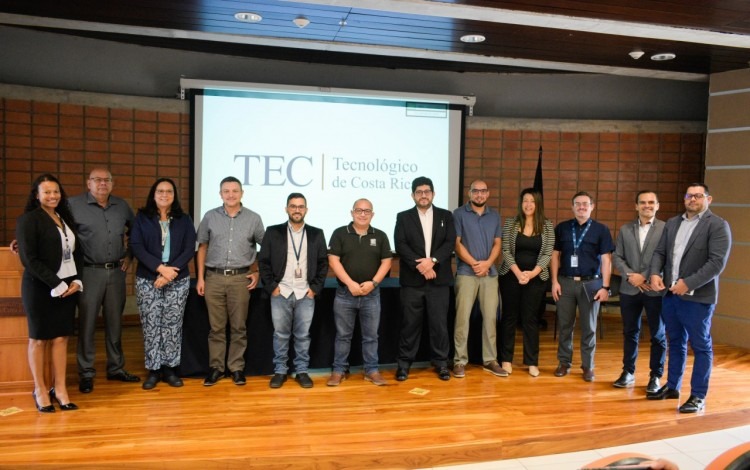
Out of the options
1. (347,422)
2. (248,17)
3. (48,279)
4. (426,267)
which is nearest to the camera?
(48,279)

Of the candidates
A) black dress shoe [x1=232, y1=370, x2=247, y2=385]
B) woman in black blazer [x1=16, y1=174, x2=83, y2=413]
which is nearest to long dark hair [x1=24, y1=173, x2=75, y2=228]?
woman in black blazer [x1=16, y1=174, x2=83, y2=413]

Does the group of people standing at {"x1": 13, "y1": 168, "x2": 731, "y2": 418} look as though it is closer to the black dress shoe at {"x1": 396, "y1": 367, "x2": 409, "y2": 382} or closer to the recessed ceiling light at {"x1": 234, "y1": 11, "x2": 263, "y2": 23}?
the black dress shoe at {"x1": 396, "y1": 367, "x2": 409, "y2": 382}

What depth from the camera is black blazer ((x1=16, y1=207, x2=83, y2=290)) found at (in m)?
3.50

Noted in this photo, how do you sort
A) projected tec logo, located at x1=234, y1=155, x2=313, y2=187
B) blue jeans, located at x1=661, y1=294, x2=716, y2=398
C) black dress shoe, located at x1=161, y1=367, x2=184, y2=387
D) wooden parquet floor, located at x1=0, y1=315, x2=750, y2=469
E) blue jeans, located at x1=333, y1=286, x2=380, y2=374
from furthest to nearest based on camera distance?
projected tec logo, located at x1=234, y1=155, x2=313, y2=187 → blue jeans, located at x1=333, y1=286, x2=380, y2=374 → black dress shoe, located at x1=161, y1=367, x2=184, y2=387 → blue jeans, located at x1=661, y1=294, x2=716, y2=398 → wooden parquet floor, located at x1=0, y1=315, x2=750, y2=469

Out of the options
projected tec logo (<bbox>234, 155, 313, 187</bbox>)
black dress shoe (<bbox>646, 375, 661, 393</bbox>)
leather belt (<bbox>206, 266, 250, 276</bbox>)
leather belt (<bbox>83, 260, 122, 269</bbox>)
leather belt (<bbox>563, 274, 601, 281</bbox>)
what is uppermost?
projected tec logo (<bbox>234, 155, 313, 187</bbox>)

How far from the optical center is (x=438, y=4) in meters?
4.21

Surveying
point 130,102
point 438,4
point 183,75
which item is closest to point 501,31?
point 438,4

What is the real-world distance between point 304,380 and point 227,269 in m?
0.99

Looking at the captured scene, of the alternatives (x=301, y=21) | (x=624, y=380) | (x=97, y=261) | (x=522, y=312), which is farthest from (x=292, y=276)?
(x=624, y=380)

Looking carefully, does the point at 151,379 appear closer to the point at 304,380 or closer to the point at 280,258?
the point at 304,380

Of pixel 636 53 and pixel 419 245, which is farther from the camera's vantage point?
pixel 636 53

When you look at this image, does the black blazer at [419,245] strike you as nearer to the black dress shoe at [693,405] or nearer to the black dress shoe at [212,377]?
the black dress shoe at [212,377]

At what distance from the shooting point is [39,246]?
356 cm

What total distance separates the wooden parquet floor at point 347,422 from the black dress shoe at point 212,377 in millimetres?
74
